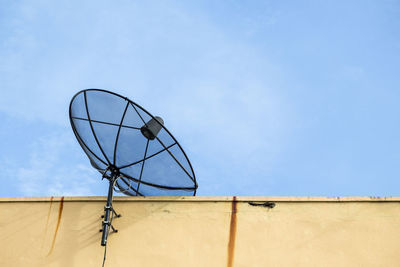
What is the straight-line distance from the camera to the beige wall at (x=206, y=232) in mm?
7266

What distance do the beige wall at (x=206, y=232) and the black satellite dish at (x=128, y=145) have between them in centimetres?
40

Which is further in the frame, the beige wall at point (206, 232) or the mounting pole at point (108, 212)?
the mounting pole at point (108, 212)

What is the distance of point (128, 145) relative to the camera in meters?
8.14

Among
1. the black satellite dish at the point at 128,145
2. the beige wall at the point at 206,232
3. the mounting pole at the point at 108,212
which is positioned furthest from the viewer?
the black satellite dish at the point at 128,145

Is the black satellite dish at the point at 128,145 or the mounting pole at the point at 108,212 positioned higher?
the black satellite dish at the point at 128,145

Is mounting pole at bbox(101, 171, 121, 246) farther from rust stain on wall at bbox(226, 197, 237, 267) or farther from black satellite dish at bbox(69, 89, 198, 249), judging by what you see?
rust stain on wall at bbox(226, 197, 237, 267)

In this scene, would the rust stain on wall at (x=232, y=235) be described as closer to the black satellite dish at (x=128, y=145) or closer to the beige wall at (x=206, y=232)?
the beige wall at (x=206, y=232)

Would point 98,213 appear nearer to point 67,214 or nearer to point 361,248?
point 67,214

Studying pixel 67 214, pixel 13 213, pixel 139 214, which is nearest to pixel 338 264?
pixel 139 214

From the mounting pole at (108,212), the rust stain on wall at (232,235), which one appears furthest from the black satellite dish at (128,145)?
the rust stain on wall at (232,235)

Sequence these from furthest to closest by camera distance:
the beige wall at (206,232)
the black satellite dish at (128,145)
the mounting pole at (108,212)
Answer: the black satellite dish at (128,145) < the mounting pole at (108,212) < the beige wall at (206,232)

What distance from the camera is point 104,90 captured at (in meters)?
7.82

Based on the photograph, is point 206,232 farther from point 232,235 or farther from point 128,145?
point 128,145

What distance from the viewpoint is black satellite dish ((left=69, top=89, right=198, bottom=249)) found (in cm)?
799
